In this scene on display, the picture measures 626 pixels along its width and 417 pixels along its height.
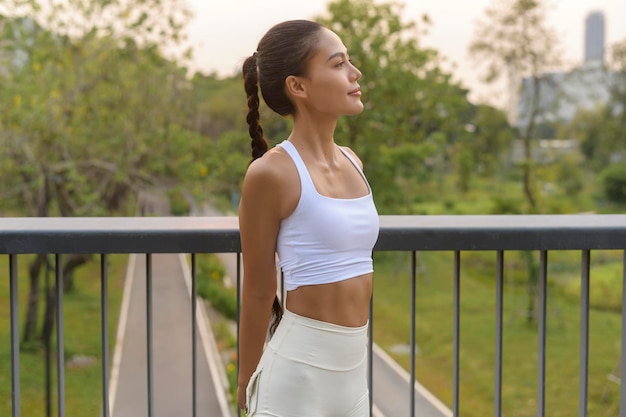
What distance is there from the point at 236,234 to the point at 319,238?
384 millimetres

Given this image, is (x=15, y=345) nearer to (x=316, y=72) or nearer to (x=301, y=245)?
(x=301, y=245)

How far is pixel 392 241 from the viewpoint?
1863mm

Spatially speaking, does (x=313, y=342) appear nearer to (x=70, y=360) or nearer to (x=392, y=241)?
(x=392, y=241)

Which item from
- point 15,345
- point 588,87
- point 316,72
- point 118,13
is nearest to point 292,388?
point 316,72

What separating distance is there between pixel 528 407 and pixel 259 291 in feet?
57.1

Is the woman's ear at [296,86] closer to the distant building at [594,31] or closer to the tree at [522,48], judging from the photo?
the tree at [522,48]

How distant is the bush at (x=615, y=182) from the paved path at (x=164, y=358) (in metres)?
16.3

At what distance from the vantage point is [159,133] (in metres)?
15.3

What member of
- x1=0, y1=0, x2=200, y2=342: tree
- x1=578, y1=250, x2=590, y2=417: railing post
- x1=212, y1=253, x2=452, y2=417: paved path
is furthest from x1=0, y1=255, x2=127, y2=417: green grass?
x1=578, y1=250, x2=590, y2=417: railing post

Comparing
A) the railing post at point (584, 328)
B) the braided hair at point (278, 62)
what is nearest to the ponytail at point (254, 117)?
the braided hair at point (278, 62)

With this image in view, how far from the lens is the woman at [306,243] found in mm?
1453

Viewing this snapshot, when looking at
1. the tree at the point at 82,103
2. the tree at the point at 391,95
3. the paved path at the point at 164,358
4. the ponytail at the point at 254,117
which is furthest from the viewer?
the tree at the point at 391,95

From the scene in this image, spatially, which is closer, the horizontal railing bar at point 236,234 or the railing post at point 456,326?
the horizontal railing bar at point 236,234

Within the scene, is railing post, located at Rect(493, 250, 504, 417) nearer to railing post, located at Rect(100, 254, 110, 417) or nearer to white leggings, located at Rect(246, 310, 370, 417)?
white leggings, located at Rect(246, 310, 370, 417)
